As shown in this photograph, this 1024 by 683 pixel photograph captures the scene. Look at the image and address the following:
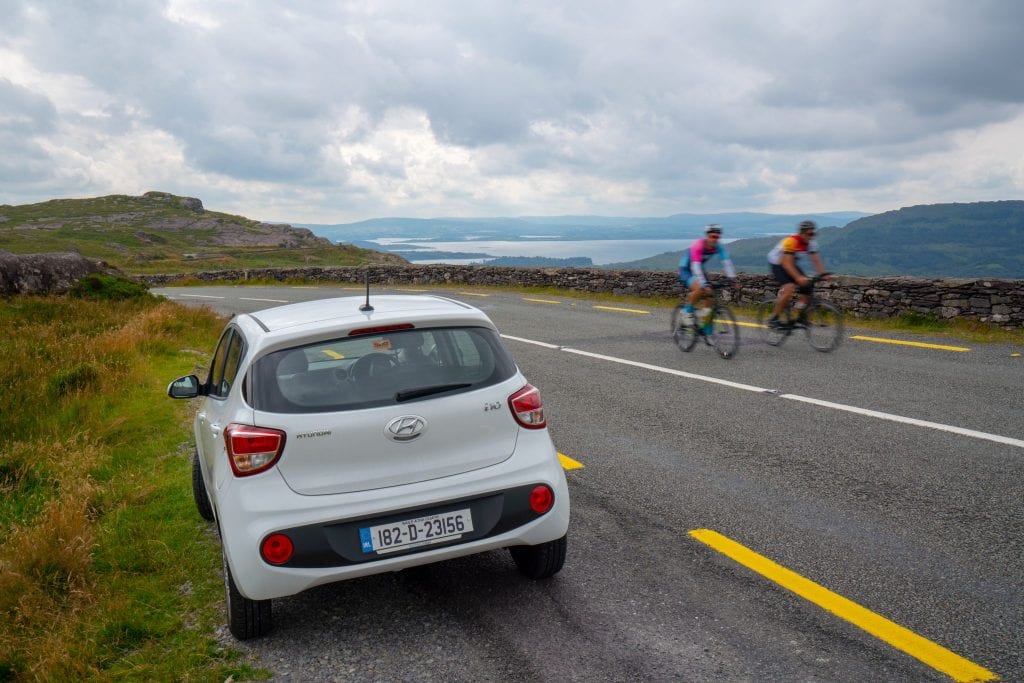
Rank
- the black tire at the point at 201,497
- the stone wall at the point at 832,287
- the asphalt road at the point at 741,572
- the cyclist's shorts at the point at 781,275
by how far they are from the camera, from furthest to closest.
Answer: the stone wall at the point at 832,287 < the cyclist's shorts at the point at 781,275 < the black tire at the point at 201,497 < the asphalt road at the point at 741,572

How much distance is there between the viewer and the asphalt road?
3.40 metres

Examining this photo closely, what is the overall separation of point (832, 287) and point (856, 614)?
46.6 ft

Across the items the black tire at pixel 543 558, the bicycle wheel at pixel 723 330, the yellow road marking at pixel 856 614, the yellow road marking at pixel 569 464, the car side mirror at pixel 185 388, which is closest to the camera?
the yellow road marking at pixel 856 614

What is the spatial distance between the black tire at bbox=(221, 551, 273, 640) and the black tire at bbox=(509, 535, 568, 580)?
1.35m

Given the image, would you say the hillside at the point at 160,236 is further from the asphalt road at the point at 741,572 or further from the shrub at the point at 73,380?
the asphalt road at the point at 741,572

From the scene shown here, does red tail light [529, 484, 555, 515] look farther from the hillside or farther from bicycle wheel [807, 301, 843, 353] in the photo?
the hillside

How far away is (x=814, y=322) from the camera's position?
11.8 m

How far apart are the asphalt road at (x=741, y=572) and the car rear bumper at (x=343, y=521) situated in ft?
1.30

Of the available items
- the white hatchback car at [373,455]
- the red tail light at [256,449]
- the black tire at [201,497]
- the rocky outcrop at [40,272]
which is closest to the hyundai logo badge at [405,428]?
the white hatchback car at [373,455]

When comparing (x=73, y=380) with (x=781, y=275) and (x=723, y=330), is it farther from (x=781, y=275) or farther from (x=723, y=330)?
(x=781, y=275)

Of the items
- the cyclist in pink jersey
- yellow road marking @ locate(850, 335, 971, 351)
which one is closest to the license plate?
the cyclist in pink jersey

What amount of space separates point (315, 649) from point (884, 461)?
4.67 m

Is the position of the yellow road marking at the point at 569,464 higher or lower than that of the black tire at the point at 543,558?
lower

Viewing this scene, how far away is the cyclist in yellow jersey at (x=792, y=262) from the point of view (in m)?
11.9
